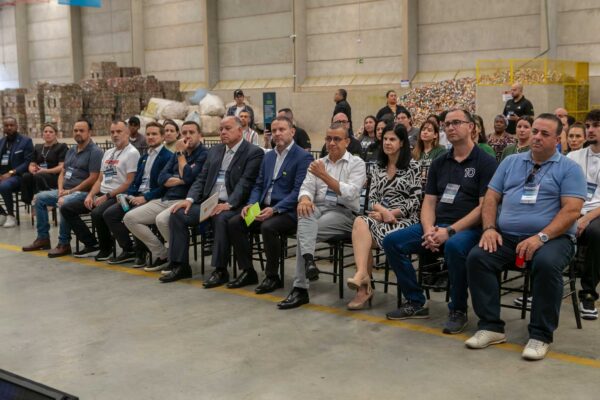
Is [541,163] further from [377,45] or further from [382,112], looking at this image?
[377,45]

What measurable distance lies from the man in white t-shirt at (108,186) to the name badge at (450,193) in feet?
11.5

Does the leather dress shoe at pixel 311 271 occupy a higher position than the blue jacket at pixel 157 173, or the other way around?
the blue jacket at pixel 157 173

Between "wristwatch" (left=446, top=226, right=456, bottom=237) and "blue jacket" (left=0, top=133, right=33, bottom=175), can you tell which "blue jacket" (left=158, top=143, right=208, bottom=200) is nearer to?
"wristwatch" (left=446, top=226, right=456, bottom=237)

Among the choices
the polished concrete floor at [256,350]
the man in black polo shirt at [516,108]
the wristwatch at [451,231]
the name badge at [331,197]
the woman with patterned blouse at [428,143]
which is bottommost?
the polished concrete floor at [256,350]

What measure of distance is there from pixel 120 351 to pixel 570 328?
296cm

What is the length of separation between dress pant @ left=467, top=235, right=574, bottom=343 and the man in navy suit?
1.86 meters

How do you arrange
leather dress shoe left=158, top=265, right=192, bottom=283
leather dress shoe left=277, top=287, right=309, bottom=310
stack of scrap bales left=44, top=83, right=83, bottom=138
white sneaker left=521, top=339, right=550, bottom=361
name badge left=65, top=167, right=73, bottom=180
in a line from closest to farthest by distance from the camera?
white sneaker left=521, top=339, right=550, bottom=361 < leather dress shoe left=277, top=287, right=309, bottom=310 < leather dress shoe left=158, top=265, right=192, bottom=283 < name badge left=65, top=167, right=73, bottom=180 < stack of scrap bales left=44, top=83, right=83, bottom=138

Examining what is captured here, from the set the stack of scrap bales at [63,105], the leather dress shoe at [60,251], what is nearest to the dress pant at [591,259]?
the leather dress shoe at [60,251]

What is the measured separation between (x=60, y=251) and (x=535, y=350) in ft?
17.1

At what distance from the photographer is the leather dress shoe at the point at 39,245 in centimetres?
791

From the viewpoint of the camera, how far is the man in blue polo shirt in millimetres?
4199

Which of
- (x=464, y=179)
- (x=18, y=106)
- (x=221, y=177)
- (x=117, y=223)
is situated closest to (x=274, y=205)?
(x=221, y=177)

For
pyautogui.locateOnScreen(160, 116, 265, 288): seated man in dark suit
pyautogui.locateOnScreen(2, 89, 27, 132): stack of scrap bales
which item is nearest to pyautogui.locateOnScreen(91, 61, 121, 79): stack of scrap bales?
pyautogui.locateOnScreen(2, 89, 27, 132): stack of scrap bales

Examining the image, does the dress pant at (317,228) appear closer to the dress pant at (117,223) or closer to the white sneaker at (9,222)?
the dress pant at (117,223)
